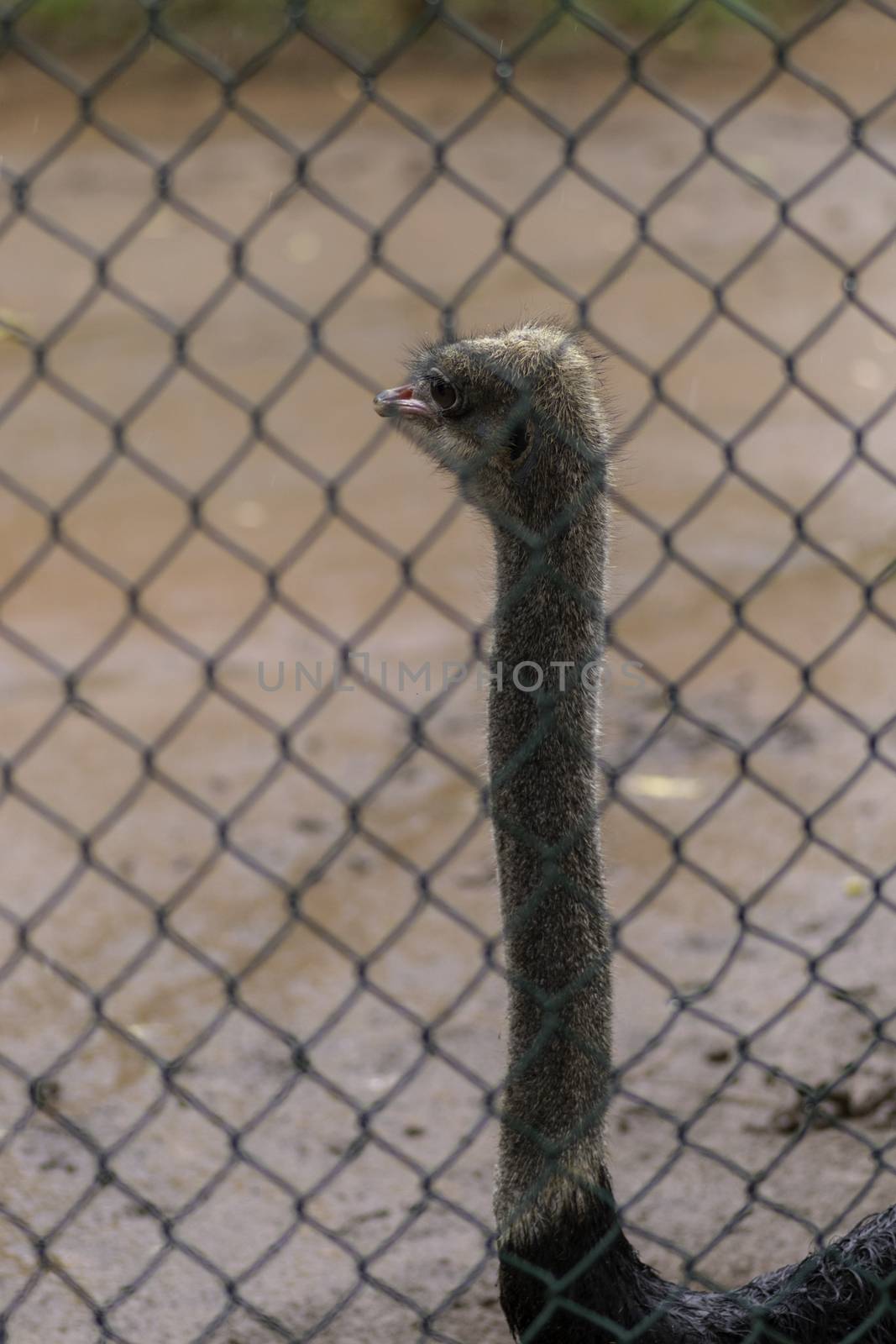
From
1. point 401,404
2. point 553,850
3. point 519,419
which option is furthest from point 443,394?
point 553,850

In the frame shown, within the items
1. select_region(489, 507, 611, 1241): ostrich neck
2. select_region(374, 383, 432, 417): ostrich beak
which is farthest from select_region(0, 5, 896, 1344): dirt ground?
select_region(374, 383, 432, 417): ostrich beak

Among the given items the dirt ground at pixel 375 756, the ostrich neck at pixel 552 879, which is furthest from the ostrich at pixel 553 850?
the dirt ground at pixel 375 756

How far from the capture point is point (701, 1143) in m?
3.85

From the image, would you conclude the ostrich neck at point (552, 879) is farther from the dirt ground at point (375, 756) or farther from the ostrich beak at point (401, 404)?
the ostrich beak at point (401, 404)

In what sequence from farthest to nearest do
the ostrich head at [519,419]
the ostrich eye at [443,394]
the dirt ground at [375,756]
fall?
the dirt ground at [375,756] < the ostrich eye at [443,394] < the ostrich head at [519,419]

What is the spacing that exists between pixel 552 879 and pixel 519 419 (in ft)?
2.21

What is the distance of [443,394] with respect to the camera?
278 cm

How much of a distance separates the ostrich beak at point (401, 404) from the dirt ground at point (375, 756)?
0.20 metres

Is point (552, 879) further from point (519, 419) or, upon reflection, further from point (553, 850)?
point (519, 419)

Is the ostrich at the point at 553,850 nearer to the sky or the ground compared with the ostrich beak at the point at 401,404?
nearer to the ground

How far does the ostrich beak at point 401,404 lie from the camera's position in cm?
280

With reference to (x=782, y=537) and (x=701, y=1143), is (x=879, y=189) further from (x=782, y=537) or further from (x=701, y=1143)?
(x=701, y=1143)

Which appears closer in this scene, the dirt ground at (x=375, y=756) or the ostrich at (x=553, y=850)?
the ostrich at (x=553, y=850)

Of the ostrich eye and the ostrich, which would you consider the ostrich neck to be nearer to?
the ostrich
